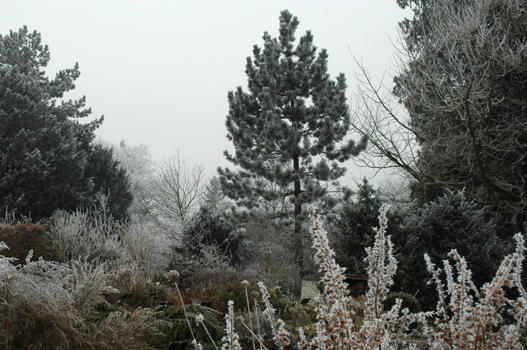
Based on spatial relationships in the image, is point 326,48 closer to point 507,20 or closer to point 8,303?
point 507,20

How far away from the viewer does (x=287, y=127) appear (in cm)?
1432

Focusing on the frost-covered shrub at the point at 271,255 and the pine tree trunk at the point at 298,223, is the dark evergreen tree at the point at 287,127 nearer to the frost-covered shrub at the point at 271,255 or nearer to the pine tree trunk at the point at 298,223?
the pine tree trunk at the point at 298,223

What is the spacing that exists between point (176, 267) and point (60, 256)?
8.49ft

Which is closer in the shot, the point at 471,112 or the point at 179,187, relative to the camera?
the point at 471,112

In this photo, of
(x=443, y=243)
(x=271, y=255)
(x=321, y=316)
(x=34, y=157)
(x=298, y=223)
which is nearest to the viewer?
(x=321, y=316)

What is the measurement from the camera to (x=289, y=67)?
15516 millimetres

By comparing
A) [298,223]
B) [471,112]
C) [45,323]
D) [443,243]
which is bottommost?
[45,323]

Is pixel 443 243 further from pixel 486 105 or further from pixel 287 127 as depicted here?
pixel 287 127

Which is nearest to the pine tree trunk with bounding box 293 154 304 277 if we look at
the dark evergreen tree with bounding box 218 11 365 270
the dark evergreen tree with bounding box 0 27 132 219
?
the dark evergreen tree with bounding box 218 11 365 270

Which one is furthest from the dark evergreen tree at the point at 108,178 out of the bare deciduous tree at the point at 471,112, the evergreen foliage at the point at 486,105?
the evergreen foliage at the point at 486,105

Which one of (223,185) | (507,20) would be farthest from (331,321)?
(223,185)

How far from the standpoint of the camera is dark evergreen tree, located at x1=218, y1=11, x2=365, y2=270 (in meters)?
14.5

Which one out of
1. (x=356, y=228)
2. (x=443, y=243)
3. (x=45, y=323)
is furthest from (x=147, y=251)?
(x=45, y=323)

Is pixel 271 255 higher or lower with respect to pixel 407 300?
higher
